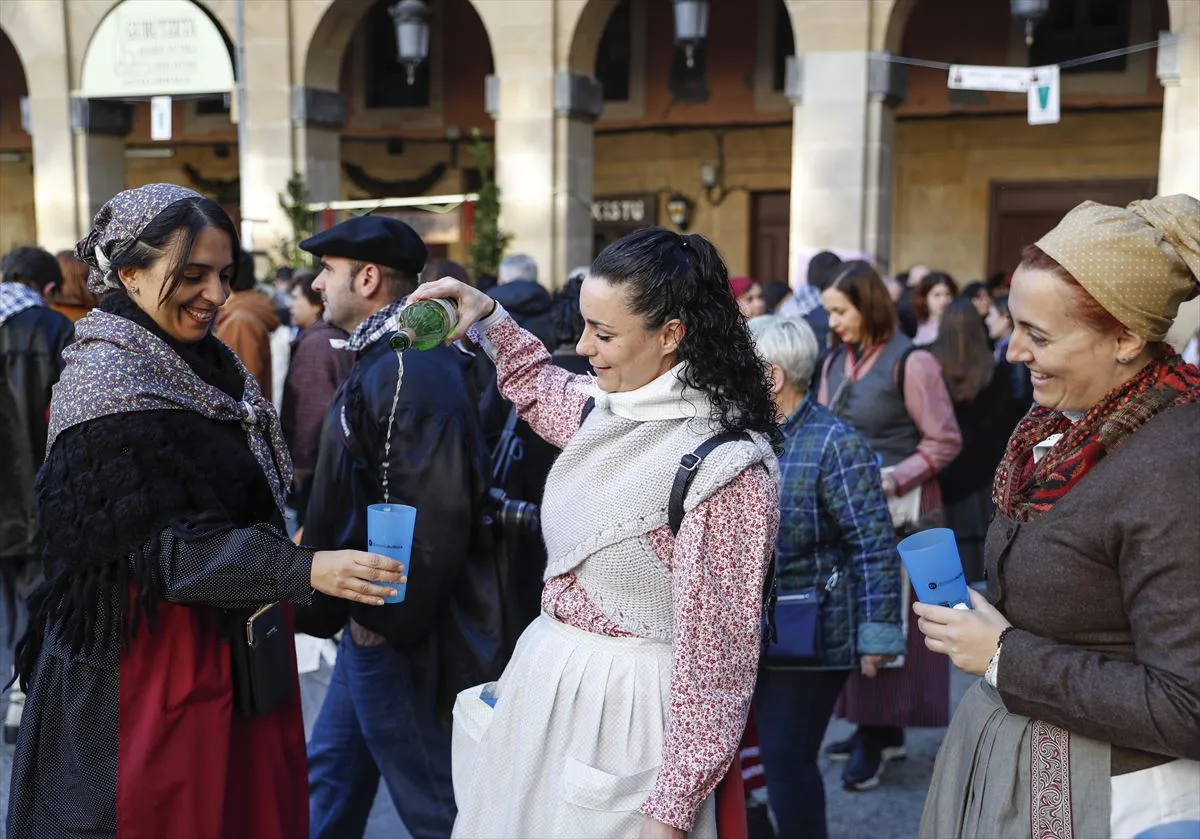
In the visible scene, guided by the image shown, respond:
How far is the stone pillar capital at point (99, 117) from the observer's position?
656 inches

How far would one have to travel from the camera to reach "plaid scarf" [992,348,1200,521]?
201cm

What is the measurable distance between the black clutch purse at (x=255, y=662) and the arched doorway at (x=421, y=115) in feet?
51.5

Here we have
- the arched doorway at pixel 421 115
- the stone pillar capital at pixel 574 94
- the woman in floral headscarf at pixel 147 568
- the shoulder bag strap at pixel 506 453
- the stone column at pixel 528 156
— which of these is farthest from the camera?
the arched doorway at pixel 421 115

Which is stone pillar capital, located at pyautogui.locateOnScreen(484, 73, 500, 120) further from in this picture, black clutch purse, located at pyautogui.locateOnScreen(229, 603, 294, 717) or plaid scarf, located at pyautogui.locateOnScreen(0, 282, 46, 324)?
black clutch purse, located at pyautogui.locateOnScreen(229, 603, 294, 717)

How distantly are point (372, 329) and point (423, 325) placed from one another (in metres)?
0.80

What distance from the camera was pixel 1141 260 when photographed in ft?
6.44

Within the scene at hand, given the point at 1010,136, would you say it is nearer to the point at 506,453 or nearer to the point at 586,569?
the point at 506,453

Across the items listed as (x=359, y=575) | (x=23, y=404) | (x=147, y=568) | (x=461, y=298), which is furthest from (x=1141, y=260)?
(x=23, y=404)

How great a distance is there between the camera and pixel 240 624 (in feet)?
8.93

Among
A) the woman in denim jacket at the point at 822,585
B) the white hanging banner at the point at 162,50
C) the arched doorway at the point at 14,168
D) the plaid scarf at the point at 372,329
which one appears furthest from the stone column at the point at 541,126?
the plaid scarf at the point at 372,329

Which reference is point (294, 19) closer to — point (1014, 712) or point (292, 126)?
point (292, 126)

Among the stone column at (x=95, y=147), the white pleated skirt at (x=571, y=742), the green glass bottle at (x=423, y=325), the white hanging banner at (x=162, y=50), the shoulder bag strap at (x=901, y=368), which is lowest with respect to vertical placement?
the white pleated skirt at (x=571, y=742)

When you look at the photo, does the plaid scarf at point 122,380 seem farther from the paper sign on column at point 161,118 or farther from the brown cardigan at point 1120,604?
the paper sign on column at point 161,118

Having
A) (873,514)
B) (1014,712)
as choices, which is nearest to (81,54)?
(873,514)
